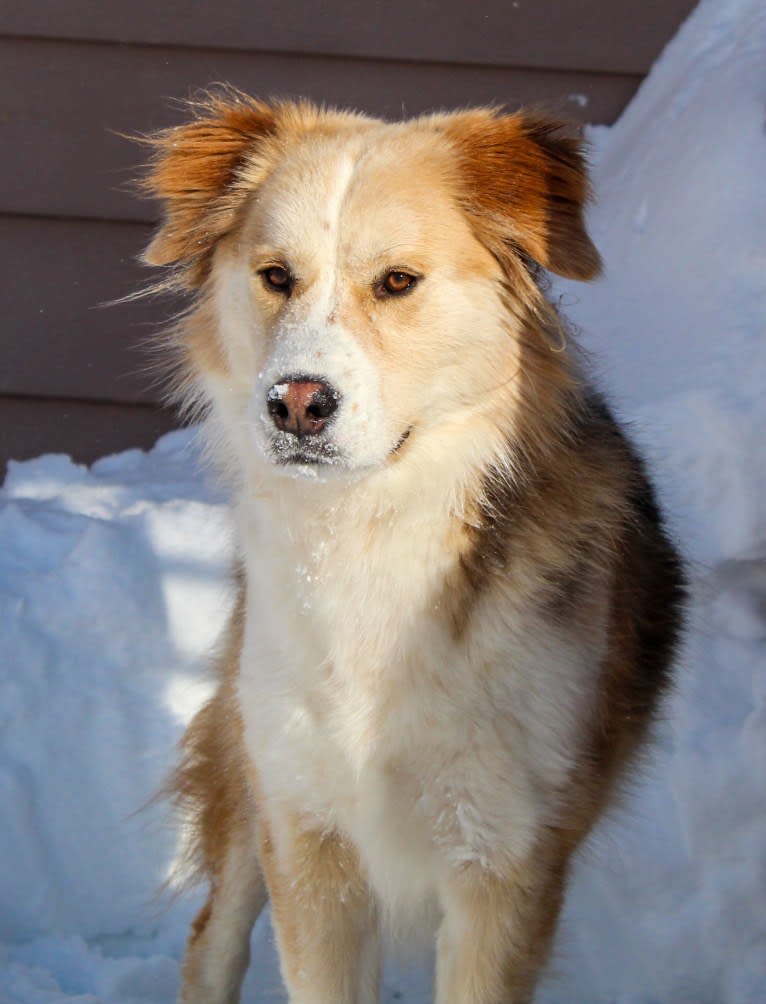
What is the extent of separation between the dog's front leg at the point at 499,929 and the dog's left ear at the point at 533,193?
3.48 feet

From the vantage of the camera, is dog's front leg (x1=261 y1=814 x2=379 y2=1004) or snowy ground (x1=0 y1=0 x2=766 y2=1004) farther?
snowy ground (x1=0 y1=0 x2=766 y2=1004)

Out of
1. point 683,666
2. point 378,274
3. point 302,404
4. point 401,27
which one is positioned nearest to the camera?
point 302,404

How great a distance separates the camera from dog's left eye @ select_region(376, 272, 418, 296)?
221 centimetres

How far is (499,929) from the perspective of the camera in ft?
7.48

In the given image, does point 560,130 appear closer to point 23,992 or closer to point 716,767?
point 716,767

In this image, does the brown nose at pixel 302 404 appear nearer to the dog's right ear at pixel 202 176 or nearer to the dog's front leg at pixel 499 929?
the dog's right ear at pixel 202 176

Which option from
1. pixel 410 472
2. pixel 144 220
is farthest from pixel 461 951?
pixel 144 220

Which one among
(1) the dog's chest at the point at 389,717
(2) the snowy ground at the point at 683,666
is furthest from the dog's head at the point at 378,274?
(2) the snowy ground at the point at 683,666

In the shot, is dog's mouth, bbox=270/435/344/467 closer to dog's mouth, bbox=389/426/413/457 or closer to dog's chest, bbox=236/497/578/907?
dog's mouth, bbox=389/426/413/457

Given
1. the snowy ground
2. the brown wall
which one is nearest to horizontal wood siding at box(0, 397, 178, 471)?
the brown wall

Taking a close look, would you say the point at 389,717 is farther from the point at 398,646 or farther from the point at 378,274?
the point at 378,274

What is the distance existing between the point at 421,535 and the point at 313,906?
0.74m

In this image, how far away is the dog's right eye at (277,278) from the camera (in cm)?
227

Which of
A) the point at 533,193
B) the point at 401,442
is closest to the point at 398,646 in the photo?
the point at 401,442
